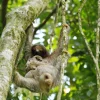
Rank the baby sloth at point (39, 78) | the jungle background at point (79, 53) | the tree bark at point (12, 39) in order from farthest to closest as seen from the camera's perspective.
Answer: the jungle background at point (79, 53) → the baby sloth at point (39, 78) → the tree bark at point (12, 39)

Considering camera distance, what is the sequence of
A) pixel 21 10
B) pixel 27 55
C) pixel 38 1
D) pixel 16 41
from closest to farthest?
pixel 16 41 < pixel 21 10 < pixel 38 1 < pixel 27 55

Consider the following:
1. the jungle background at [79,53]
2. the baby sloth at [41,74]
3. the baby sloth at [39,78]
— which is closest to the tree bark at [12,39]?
the baby sloth at [41,74]

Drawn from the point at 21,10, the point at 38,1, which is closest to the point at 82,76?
the point at 38,1

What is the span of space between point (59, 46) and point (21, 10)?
1.64 metres

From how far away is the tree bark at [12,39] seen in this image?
2.96 m

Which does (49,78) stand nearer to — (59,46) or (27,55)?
(59,46)

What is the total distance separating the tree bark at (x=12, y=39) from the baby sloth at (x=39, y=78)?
3.11 feet

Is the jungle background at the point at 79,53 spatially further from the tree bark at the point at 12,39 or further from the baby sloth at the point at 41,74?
the tree bark at the point at 12,39

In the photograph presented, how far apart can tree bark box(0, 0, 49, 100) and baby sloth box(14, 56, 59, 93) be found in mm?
947

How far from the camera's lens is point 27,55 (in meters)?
5.82

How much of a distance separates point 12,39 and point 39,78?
1449mm

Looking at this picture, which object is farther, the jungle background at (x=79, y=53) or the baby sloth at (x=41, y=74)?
the jungle background at (x=79, y=53)

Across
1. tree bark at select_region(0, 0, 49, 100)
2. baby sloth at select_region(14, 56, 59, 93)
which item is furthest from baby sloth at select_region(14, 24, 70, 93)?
tree bark at select_region(0, 0, 49, 100)

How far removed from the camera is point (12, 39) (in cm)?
340
